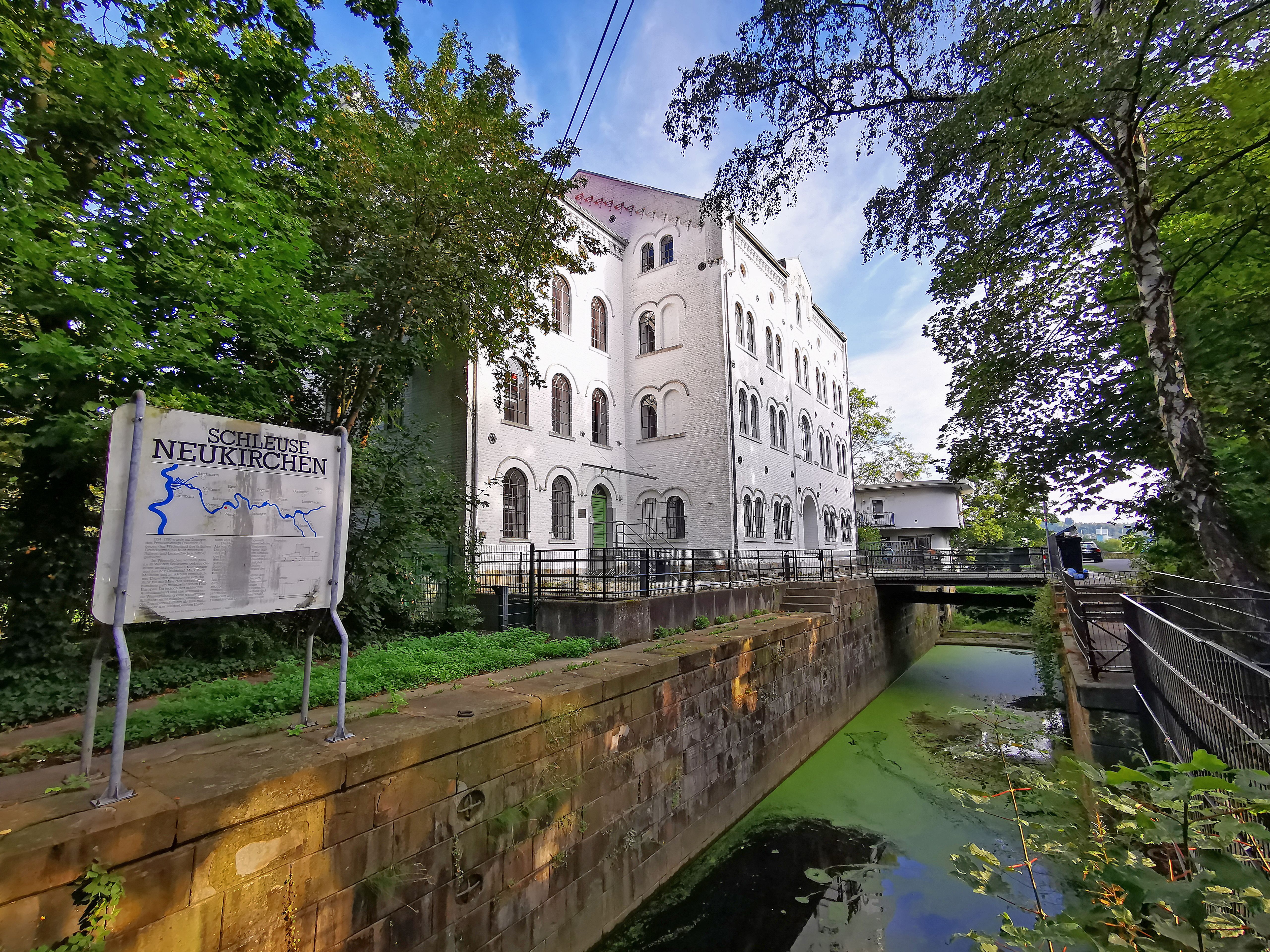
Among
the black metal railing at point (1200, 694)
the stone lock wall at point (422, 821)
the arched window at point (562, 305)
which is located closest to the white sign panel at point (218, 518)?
the stone lock wall at point (422, 821)

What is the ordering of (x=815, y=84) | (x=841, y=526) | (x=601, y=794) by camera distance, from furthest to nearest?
1. (x=841, y=526)
2. (x=815, y=84)
3. (x=601, y=794)

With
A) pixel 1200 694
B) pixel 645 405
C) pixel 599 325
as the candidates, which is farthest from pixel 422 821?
pixel 599 325

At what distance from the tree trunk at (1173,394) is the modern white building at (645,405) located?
9207mm

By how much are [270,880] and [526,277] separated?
35.9 ft

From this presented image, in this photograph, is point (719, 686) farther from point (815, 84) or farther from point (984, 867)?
point (815, 84)

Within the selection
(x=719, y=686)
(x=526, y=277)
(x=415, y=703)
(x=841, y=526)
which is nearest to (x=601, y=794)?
(x=415, y=703)

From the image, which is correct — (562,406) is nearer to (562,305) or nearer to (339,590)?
(562,305)

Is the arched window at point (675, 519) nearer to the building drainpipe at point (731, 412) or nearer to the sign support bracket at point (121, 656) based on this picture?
the building drainpipe at point (731, 412)

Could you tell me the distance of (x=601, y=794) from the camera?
5867 millimetres

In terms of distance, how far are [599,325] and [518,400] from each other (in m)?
5.51

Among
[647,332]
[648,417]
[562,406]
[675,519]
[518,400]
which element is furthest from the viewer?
[647,332]

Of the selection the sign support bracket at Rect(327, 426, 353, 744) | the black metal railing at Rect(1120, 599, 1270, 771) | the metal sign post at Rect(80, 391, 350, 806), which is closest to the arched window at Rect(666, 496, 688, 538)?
the black metal railing at Rect(1120, 599, 1270, 771)

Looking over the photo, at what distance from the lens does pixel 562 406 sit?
1745cm

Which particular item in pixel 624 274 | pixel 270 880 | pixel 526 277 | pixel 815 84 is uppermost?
pixel 624 274
